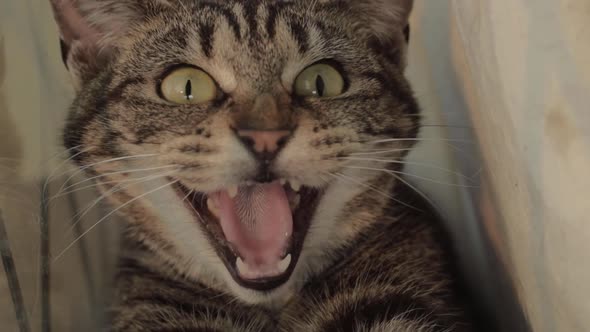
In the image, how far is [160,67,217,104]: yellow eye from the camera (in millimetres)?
976

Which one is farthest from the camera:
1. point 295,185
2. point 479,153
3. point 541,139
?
point 479,153

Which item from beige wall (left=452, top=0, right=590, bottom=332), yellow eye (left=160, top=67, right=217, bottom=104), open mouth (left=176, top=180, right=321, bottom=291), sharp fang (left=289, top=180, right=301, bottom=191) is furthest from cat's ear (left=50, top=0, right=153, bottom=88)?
beige wall (left=452, top=0, right=590, bottom=332)

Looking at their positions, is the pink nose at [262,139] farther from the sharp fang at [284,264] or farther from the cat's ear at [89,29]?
the cat's ear at [89,29]

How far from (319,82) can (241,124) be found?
198mm

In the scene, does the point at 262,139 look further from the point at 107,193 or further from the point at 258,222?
the point at 107,193

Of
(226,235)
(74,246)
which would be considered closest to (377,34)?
(226,235)

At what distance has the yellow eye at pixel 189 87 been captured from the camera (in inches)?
38.4

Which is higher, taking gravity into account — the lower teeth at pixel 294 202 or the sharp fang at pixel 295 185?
the sharp fang at pixel 295 185

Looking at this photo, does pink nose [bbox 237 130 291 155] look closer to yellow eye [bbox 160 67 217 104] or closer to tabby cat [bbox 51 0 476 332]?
tabby cat [bbox 51 0 476 332]

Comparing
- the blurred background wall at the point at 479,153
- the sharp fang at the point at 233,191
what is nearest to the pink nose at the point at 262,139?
the sharp fang at the point at 233,191

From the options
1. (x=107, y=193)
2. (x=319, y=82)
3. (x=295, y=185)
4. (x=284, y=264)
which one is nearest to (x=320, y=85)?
(x=319, y=82)

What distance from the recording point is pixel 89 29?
1093mm

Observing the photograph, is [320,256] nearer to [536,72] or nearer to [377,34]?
[377,34]

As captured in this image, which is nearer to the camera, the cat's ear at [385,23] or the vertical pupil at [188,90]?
the vertical pupil at [188,90]
